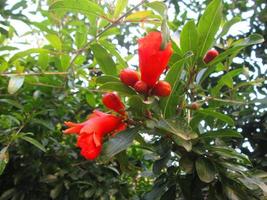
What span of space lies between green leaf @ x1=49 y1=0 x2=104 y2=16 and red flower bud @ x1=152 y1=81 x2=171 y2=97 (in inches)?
11.6

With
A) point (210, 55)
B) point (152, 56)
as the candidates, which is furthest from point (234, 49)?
point (152, 56)

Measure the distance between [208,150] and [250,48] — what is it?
1.38 metres

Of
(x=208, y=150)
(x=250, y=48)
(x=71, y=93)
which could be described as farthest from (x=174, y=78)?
(x=250, y=48)

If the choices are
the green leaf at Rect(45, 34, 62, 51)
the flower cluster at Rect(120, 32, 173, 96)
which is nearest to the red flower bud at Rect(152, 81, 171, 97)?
the flower cluster at Rect(120, 32, 173, 96)

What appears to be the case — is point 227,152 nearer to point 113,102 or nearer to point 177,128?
point 177,128

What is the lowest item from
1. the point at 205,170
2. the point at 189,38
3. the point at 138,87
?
the point at 205,170

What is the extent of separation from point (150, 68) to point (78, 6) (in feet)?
0.99

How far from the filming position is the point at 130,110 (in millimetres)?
1063

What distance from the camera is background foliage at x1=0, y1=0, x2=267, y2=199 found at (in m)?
1.13

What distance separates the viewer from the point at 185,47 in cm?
114

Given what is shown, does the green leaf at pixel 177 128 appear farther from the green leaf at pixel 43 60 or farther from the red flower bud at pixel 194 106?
the green leaf at pixel 43 60

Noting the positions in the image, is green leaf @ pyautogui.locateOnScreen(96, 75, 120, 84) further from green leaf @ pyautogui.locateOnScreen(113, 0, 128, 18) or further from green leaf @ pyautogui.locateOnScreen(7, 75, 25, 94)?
green leaf @ pyautogui.locateOnScreen(7, 75, 25, 94)

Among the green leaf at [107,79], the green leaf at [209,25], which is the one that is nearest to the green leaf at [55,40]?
the green leaf at [107,79]

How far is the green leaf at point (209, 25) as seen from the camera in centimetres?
111
